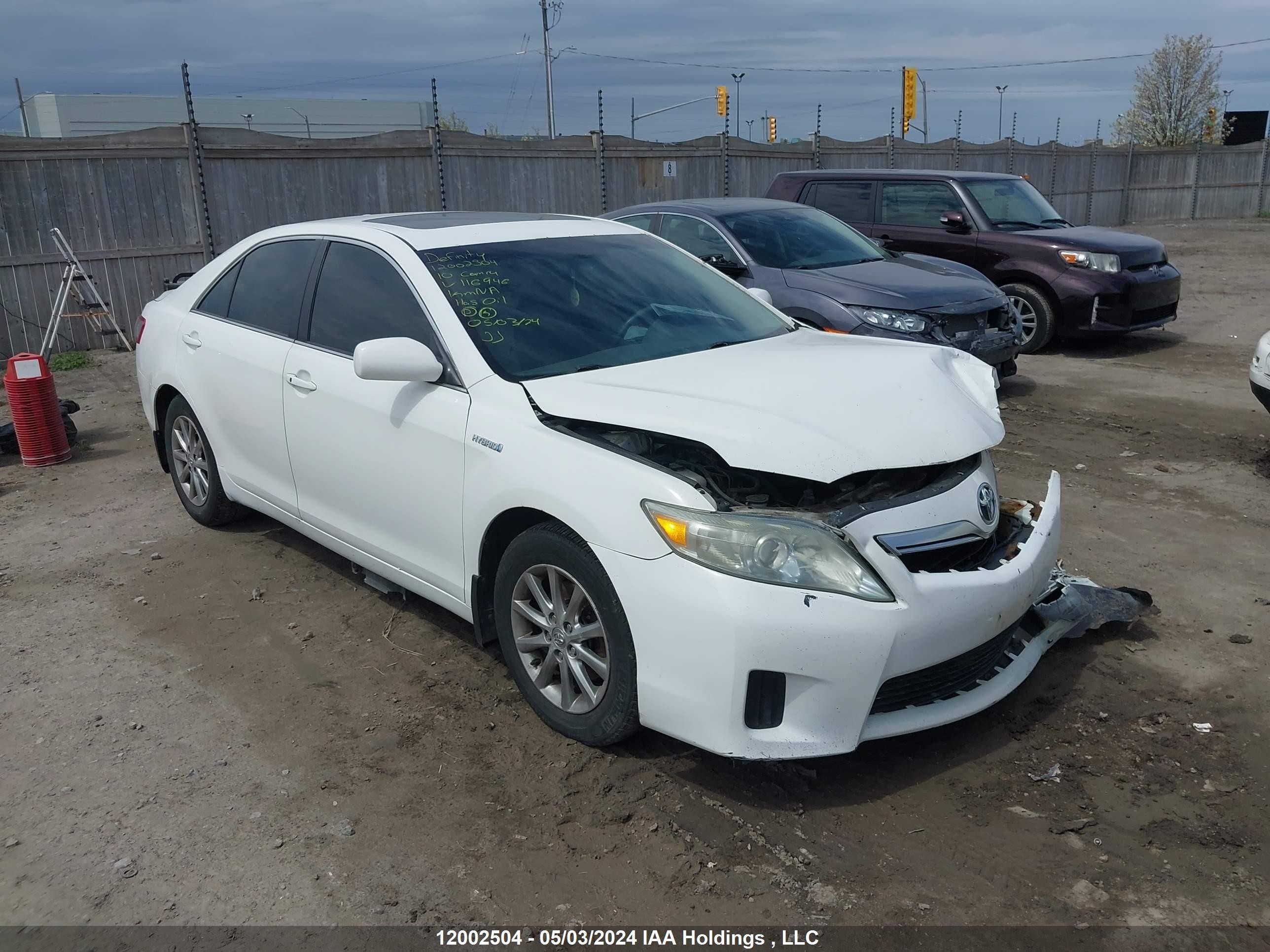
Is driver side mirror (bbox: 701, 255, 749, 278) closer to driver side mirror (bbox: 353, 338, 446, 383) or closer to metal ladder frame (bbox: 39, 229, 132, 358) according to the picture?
driver side mirror (bbox: 353, 338, 446, 383)

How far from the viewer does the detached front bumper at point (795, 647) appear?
2.94 meters

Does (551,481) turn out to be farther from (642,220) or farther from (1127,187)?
(1127,187)

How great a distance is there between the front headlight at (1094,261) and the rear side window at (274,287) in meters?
8.22

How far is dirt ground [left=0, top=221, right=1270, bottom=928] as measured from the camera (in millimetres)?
2861

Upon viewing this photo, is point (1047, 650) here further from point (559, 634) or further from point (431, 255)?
point (431, 255)

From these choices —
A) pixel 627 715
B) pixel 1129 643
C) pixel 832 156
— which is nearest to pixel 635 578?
pixel 627 715

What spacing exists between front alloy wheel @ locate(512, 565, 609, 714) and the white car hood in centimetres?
58

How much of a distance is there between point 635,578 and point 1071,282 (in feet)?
29.2

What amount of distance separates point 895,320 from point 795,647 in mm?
5430

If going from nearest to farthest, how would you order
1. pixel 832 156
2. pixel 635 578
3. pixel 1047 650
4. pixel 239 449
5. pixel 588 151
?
1. pixel 635 578
2. pixel 1047 650
3. pixel 239 449
4. pixel 588 151
5. pixel 832 156

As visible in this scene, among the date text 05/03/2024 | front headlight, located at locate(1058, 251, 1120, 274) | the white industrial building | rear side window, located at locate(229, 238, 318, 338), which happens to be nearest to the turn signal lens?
the date text 05/03/2024

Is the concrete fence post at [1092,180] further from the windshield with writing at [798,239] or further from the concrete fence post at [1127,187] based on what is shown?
the windshield with writing at [798,239]

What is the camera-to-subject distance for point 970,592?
126 inches

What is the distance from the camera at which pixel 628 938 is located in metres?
2.71
